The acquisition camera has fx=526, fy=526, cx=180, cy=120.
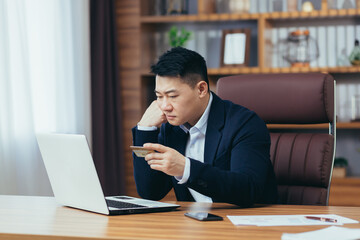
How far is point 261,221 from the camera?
130 cm

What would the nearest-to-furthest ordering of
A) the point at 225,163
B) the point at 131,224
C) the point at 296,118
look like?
the point at 131,224, the point at 225,163, the point at 296,118

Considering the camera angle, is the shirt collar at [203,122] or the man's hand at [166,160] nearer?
the man's hand at [166,160]

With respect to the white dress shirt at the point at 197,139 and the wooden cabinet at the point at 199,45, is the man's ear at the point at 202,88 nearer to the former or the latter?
the white dress shirt at the point at 197,139

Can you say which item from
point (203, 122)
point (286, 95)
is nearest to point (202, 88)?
point (203, 122)

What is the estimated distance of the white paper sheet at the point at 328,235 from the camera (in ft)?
3.57

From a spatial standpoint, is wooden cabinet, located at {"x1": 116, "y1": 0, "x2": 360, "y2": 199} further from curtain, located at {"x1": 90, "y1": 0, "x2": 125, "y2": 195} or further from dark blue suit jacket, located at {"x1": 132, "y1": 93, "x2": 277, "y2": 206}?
→ dark blue suit jacket, located at {"x1": 132, "y1": 93, "x2": 277, "y2": 206}

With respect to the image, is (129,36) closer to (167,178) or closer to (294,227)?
(167,178)

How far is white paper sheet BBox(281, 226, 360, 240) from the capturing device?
1.09 m

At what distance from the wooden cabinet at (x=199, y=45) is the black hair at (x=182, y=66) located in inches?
71.8

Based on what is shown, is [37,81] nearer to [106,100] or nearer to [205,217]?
[106,100]

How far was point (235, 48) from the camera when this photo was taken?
374 centimetres

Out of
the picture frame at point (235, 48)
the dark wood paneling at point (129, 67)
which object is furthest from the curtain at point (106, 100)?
the picture frame at point (235, 48)

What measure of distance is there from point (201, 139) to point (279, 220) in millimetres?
593

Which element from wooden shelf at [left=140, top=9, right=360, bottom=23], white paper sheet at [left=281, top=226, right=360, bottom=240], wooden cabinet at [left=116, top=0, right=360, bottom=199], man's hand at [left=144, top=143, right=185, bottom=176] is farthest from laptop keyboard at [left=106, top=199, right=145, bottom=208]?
wooden shelf at [left=140, top=9, right=360, bottom=23]
